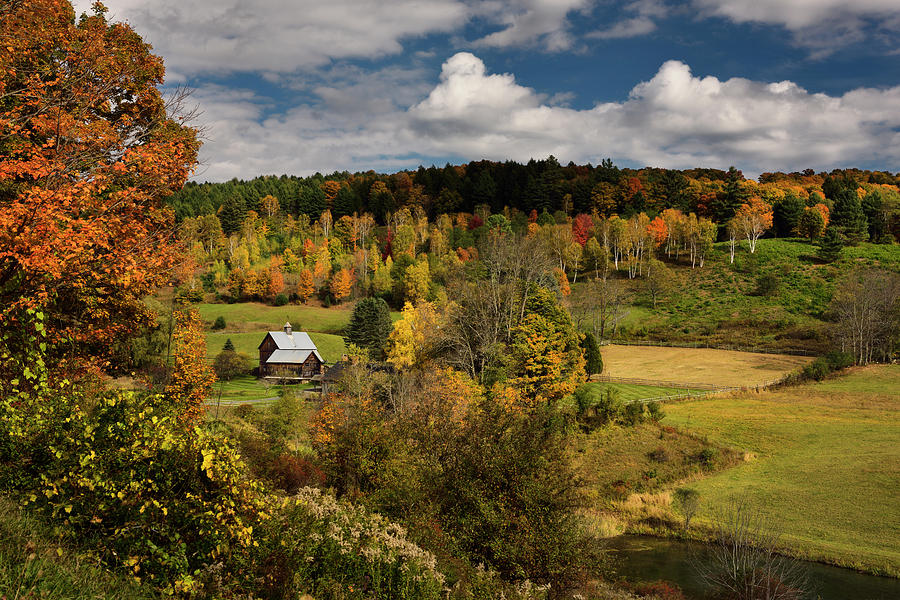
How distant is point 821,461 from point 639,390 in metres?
18.8

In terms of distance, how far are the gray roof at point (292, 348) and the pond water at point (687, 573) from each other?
50.1 metres

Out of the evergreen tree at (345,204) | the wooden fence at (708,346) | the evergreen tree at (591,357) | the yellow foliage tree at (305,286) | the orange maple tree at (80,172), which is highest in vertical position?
the evergreen tree at (345,204)

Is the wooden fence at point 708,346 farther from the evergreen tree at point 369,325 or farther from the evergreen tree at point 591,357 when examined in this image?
the evergreen tree at point 369,325

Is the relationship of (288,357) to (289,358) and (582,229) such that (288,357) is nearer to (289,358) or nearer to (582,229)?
(289,358)

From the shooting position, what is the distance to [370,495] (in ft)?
51.1

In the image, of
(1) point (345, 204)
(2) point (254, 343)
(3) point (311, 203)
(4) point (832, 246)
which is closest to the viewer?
(2) point (254, 343)

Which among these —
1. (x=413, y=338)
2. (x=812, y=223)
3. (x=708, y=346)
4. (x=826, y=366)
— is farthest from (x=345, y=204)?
(x=826, y=366)

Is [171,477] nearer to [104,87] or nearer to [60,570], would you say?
[60,570]

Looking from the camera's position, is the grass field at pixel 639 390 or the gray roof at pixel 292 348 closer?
the grass field at pixel 639 390

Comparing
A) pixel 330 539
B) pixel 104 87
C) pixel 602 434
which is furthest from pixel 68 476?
pixel 602 434

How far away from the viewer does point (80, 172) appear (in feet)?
36.8

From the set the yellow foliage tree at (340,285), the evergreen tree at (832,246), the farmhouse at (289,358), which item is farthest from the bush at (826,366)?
the yellow foliage tree at (340,285)

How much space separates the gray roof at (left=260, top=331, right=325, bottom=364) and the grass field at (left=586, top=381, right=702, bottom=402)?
36927mm

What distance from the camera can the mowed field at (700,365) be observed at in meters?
55.1
